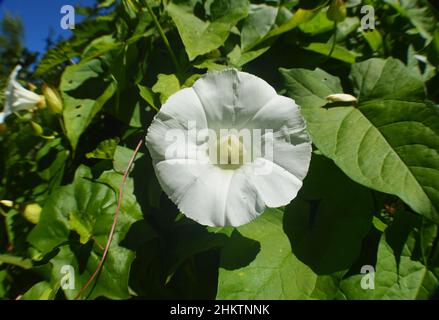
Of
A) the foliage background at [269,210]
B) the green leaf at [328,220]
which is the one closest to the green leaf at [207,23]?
the foliage background at [269,210]

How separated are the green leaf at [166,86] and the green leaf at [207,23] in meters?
0.08

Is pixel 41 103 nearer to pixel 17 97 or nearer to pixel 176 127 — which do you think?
pixel 17 97

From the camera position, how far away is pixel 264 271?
2.16 ft

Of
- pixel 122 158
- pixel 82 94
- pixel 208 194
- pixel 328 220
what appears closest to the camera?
pixel 208 194

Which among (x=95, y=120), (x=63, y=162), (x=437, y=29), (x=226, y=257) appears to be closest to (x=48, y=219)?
(x=63, y=162)

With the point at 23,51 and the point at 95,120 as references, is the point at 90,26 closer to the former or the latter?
the point at 95,120

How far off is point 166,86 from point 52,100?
1.16 ft

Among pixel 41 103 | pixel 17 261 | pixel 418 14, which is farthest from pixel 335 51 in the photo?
pixel 17 261

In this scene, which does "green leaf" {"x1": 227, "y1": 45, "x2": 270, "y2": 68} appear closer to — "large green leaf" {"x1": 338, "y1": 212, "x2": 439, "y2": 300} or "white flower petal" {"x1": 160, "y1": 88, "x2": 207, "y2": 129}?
→ "white flower petal" {"x1": 160, "y1": 88, "x2": 207, "y2": 129}

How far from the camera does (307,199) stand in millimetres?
764

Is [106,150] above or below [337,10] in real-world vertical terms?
below

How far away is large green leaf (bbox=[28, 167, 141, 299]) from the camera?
75cm

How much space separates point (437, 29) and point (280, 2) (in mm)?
418

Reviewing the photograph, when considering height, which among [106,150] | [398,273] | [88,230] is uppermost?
[106,150]
